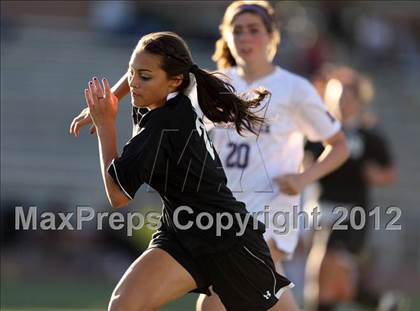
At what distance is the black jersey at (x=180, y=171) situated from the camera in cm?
471

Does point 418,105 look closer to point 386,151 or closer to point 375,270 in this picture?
point 375,270

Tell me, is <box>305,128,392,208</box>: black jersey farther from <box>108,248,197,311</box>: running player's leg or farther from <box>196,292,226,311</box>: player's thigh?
<box>108,248,197,311</box>: running player's leg

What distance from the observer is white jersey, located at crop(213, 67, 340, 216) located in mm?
6199

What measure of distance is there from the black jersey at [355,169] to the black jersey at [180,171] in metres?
3.70

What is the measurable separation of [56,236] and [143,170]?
10.1m

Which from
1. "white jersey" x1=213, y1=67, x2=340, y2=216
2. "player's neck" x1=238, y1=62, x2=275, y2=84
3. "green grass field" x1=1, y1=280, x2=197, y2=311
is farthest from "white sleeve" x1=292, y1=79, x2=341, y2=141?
"green grass field" x1=1, y1=280, x2=197, y2=311

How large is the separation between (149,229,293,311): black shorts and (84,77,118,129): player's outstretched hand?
24.1 inches

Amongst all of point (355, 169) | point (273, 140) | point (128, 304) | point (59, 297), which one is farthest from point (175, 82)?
point (59, 297)

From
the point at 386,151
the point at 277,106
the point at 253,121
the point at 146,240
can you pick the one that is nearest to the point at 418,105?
the point at 146,240

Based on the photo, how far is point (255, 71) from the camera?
21.1 feet

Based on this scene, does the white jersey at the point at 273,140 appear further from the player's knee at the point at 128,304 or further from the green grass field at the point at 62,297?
the green grass field at the point at 62,297

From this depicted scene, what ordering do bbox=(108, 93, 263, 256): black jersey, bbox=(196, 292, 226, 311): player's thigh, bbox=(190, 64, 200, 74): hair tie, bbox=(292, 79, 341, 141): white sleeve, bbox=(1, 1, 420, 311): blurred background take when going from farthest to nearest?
bbox=(1, 1, 420, 311): blurred background → bbox=(292, 79, 341, 141): white sleeve → bbox=(196, 292, 226, 311): player's thigh → bbox=(190, 64, 200, 74): hair tie → bbox=(108, 93, 263, 256): black jersey

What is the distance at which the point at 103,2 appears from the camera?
63.2 feet

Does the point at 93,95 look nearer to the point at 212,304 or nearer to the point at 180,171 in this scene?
the point at 180,171
